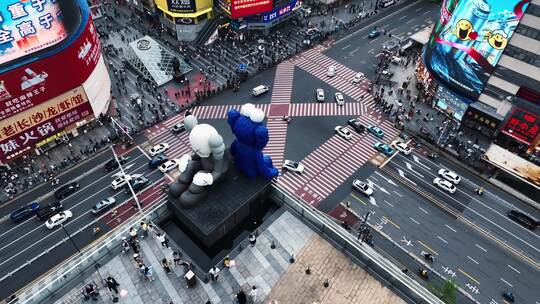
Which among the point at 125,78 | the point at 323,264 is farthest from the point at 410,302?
the point at 125,78

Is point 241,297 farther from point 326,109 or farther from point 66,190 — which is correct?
point 326,109

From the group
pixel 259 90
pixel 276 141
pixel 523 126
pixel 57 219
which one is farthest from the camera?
pixel 259 90

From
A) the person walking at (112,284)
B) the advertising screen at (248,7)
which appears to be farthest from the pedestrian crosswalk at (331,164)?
the person walking at (112,284)

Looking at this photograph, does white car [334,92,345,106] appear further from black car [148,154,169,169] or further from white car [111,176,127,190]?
white car [111,176,127,190]

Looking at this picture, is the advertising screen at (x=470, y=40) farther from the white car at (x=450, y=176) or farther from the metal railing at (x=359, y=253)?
the metal railing at (x=359, y=253)

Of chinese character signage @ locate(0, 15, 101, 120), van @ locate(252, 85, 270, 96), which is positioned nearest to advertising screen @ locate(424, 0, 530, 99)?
van @ locate(252, 85, 270, 96)

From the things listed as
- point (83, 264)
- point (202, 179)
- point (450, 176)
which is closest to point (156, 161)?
point (83, 264)

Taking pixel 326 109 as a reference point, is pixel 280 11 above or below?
above
